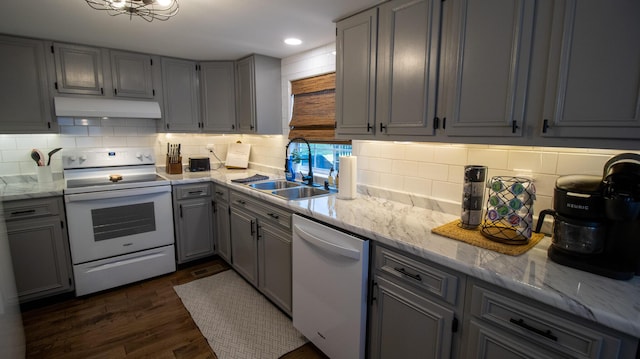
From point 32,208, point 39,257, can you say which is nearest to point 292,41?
point 32,208

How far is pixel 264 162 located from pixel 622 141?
3.12m

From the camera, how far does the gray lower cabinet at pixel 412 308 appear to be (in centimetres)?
127

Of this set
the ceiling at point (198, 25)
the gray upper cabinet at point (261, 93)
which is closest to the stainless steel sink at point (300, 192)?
the gray upper cabinet at point (261, 93)

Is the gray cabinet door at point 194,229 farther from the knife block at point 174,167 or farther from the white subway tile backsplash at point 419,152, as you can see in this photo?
the white subway tile backsplash at point 419,152

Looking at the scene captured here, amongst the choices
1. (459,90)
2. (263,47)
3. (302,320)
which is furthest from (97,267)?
(459,90)

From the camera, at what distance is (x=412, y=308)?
1413 mm

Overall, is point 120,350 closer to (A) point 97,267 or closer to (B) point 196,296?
(B) point 196,296

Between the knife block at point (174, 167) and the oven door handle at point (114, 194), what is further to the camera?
the knife block at point (174, 167)

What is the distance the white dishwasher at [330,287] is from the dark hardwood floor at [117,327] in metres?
0.74

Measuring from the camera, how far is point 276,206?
2.24 metres

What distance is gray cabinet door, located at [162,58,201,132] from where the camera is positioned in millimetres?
3326

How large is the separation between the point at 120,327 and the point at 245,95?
2395 mm

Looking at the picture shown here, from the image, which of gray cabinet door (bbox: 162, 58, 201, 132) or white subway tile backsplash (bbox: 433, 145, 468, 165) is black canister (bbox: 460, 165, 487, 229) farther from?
gray cabinet door (bbox: 162, 58, 201, 132)

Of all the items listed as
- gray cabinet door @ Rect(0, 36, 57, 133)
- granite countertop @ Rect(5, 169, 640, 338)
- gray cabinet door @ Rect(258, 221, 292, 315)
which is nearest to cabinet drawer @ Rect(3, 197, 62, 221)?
gray cabinet door @ Rect(0, 36, 57, 133)
